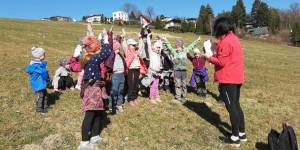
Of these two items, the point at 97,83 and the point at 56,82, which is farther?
the point at 56,82

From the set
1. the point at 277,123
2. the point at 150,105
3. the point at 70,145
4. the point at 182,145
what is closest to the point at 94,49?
the point at 70,145

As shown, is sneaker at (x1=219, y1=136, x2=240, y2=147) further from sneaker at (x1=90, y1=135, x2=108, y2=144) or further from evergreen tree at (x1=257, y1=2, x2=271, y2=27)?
evergreen tree at (x1=257, y1=2, x2=271, y2=27)

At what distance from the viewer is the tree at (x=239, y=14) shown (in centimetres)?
9306

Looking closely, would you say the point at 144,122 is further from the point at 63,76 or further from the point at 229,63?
the point at 63,76

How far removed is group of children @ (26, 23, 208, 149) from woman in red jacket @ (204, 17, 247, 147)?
2.41m

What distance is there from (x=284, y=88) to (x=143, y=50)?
820 cm

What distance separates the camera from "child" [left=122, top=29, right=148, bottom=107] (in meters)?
6.53

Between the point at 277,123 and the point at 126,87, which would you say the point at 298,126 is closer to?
the point at 277,123

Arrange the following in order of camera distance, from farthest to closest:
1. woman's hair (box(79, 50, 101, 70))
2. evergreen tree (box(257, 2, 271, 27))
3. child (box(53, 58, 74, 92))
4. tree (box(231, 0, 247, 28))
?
tree (box(231, 0, 247, 28))
evergreen tree (box(257, 2, 271, 27))
child (box(53, 58, 74, 92))
woman's hair (box(79, 50, 101, 70))

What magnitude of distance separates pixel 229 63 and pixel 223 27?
30.1 inches

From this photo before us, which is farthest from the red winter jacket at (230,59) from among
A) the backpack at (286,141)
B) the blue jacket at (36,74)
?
the blue jacket at (36,74)

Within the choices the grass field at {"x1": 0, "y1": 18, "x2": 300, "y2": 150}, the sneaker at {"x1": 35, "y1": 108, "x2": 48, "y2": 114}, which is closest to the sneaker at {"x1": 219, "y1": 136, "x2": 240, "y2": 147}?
the grass field at {"x1": 0, "y1": 18, "x2": 300, "y2": 150}

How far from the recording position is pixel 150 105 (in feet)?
22.8

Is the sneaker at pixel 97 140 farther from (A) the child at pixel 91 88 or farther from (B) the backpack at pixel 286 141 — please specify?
(B) the backpack at pixel 286 141
